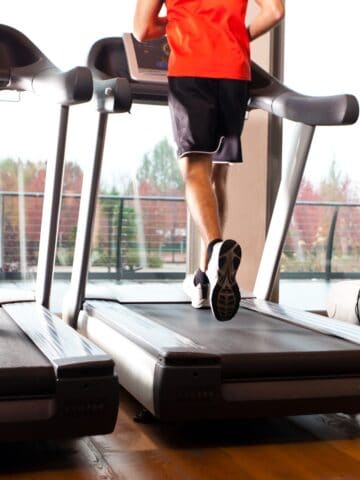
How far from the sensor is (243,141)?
466 centimetres

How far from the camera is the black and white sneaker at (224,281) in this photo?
2.52 meters

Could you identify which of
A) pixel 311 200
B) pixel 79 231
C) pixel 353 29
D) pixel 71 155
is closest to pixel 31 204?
pixel 71 155

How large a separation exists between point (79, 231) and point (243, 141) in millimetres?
1526

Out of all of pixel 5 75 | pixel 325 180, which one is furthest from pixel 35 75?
pixel 325 180

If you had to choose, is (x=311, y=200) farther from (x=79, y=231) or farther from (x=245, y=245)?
(x=79, y=231)

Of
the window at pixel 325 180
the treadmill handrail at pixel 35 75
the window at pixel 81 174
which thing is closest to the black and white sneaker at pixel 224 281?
the treadmill handrail at pixel 35 75

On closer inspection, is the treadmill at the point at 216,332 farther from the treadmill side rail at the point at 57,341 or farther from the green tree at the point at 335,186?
the green tree at the point at 335,186

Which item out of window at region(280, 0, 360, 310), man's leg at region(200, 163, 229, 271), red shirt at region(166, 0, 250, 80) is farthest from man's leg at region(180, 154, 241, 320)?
window at region(280, 0, 360, 310)

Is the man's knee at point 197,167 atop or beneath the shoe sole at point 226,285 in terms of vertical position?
atop

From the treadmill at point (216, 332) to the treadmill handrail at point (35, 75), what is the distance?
217 millimetres

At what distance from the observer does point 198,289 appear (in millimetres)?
3225

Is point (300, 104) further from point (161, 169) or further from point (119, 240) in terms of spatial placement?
point (119, 240)

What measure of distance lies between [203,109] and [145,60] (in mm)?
712

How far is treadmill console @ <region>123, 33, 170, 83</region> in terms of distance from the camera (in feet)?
11.3
